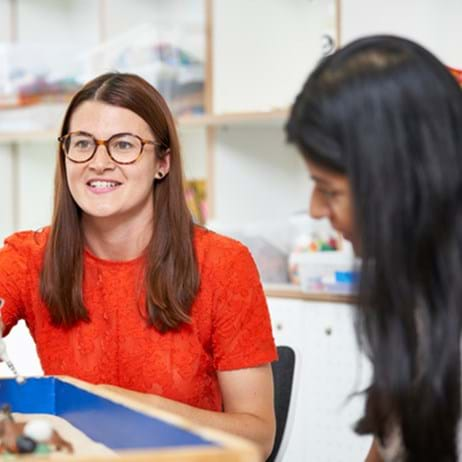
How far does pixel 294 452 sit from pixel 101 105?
3.94ft

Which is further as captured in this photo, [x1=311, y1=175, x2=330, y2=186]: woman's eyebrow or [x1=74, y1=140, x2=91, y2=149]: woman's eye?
[x1=74, y1=140, x2=91, y2=149]: woman's eye

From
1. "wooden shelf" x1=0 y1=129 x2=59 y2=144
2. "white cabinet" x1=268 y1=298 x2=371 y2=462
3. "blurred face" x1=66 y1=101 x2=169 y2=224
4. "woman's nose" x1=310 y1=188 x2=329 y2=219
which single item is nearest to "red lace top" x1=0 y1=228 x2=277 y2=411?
"blurred face" x1=66 y1=101 x2=169 y2=224

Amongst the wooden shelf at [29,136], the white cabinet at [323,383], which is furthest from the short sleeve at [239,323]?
the wooden shelf at [29,136]

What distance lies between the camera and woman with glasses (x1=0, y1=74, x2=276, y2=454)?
155cm

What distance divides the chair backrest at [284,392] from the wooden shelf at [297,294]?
2.35 feet

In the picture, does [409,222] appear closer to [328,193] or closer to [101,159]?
[328,193]

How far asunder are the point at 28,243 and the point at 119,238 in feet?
0.58

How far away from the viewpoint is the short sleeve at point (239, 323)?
1.53 metres

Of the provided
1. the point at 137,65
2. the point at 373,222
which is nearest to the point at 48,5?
the point at 137,65

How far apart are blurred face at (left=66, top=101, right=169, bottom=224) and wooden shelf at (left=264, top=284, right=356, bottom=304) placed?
0.91 m

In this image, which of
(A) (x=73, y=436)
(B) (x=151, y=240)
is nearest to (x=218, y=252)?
(B) (x=151, y=240)

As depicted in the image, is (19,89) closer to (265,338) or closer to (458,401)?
(265,338)

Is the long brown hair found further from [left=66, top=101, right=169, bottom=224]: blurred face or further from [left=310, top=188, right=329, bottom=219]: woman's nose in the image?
[left=310, top=188, right=329, bottom=219]: woman's nose

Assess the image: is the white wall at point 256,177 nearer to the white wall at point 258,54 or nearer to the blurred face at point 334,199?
the white wall at point 258,54
